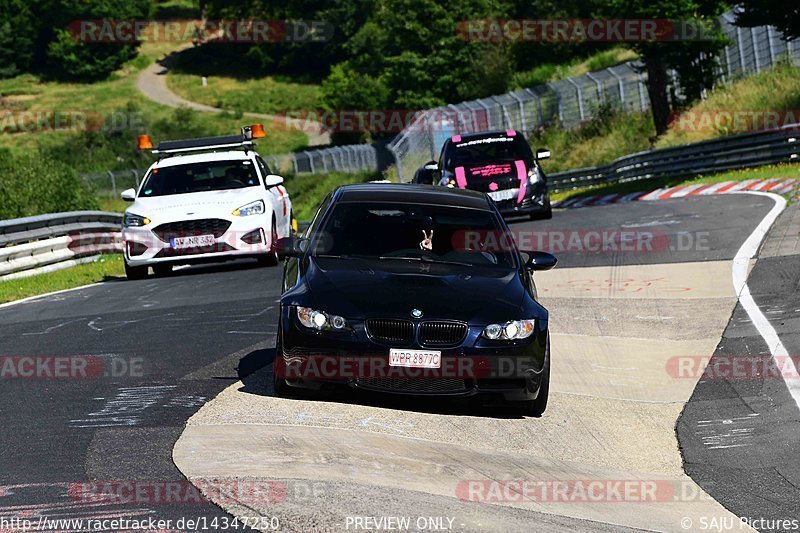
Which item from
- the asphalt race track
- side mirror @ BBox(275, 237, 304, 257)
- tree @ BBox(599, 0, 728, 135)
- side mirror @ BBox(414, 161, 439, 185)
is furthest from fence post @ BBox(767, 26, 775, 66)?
A: side mirror @ BBox(275, 237, 304, 257)

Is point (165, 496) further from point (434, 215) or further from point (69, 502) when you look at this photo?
point (434, 215)

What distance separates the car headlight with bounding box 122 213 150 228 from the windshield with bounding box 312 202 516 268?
8695 mm

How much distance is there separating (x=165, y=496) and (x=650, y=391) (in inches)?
191

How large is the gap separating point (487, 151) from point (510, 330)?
655 inches

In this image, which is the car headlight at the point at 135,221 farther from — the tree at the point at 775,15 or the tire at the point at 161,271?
the tree at the point at 775,15

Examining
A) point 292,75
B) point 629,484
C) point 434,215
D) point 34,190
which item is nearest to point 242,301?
point 434,215

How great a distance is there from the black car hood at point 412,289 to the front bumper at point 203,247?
9.00 metres

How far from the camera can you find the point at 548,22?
78000 mm

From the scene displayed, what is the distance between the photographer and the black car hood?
8.36 meters

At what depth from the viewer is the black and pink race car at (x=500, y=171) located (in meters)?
24.0

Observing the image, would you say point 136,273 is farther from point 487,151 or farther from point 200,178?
point 487,151

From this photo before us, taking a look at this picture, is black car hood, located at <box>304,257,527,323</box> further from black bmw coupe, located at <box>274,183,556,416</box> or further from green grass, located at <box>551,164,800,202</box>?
green grass, located at <box>551,164,800,202</box>

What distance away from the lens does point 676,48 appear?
40.1 meters

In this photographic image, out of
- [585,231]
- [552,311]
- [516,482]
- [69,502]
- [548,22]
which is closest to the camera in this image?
[69,502]
